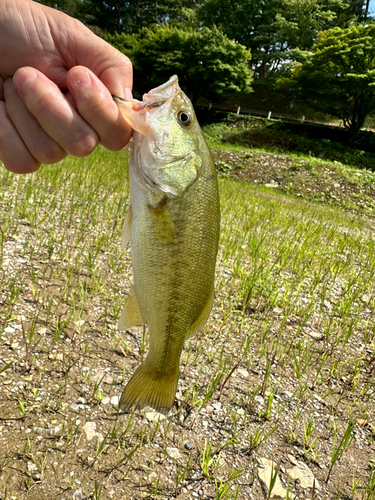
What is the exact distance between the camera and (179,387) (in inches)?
108

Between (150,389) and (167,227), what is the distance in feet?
2.64

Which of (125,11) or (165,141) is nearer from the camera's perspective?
(165,141)

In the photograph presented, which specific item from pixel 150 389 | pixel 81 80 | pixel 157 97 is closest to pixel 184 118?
pixel 157 97

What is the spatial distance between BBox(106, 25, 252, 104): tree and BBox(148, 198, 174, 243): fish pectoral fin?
31961 mm

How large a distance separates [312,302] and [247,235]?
2319 millimetres

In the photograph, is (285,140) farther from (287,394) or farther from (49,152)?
(49,152)

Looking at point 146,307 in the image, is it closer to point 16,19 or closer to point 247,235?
point 16,19

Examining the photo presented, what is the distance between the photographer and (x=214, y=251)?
64.4 inches

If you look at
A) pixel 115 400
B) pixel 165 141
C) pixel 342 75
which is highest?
pixel 342 75

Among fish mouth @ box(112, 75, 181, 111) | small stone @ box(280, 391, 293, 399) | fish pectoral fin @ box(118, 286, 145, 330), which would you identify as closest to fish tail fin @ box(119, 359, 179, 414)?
fish pectoral fin @ box(118, 286, 145, 330)

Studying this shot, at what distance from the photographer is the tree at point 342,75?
24.0 metres

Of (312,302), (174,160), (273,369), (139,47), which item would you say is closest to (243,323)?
(273,369)

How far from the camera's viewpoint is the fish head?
5.24ft

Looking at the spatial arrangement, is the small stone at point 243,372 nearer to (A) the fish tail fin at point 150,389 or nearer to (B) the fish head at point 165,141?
(A) the fish tail fin at point 150,389
